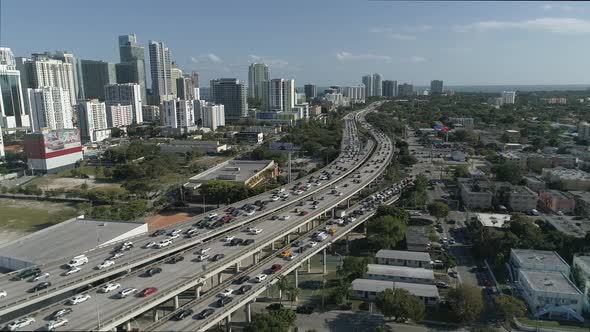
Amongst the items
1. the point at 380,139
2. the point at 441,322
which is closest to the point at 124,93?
the point at 380,139

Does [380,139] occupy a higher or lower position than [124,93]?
lower

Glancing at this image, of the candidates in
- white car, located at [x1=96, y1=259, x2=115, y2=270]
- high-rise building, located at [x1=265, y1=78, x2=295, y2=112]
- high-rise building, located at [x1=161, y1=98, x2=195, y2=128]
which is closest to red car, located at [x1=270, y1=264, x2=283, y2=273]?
white car, located at [x1=96, y1=259, x2=115, y2=270]

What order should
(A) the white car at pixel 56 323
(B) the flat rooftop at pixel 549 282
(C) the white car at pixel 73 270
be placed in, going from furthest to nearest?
1. (B) the flat rooftop at pixel 549 282
2. (C) the white car at pixel 73 270
3. (A) the white car at pixel 56 323

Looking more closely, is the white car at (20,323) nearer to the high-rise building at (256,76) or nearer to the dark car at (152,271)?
the dark car at (152,271)

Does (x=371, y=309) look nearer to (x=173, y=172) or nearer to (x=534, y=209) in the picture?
(x=534, y=209)

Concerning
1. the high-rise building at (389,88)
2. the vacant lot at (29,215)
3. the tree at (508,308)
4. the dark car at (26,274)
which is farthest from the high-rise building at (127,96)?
the high-rise building at (389,88)

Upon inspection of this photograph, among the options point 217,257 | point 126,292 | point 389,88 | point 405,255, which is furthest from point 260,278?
point 389,88

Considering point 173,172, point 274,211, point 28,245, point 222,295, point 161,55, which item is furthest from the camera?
point 161,55

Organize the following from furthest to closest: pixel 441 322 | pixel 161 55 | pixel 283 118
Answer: pixel 161 55, pixel 283 118, pixel 441 322
